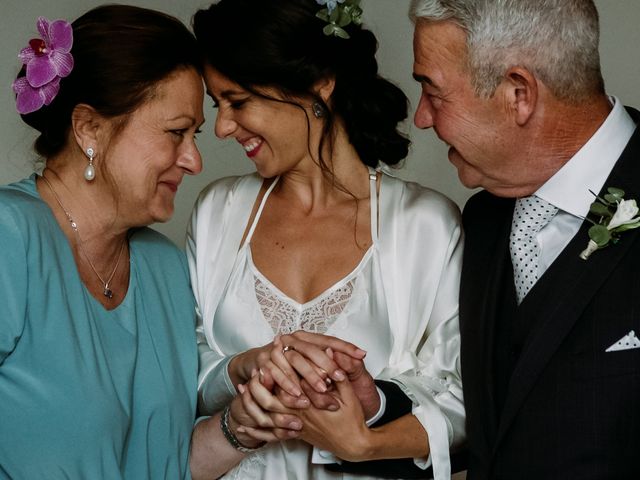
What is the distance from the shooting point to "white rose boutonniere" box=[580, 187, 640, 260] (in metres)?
2.19

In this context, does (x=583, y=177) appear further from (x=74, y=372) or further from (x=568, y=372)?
(x=74, y=372)

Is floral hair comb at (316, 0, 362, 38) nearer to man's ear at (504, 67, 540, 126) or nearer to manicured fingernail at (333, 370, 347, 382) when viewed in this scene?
man's ear at (504, 67, 540, 126)

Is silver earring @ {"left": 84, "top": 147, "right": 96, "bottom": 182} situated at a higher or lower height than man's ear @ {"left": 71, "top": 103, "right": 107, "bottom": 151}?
lower

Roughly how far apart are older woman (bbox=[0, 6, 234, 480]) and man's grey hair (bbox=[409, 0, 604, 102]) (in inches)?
28.3

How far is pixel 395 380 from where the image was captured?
2.61 meters

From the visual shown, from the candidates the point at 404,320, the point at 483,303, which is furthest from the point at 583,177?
the point at 404,320

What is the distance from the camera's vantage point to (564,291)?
2.25 m

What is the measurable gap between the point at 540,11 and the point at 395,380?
0.94 metres

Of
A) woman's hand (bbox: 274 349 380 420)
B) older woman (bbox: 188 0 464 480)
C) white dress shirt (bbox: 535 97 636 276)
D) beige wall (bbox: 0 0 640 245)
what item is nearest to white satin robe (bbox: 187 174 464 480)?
older woman (bbox: 188 0 464 480)

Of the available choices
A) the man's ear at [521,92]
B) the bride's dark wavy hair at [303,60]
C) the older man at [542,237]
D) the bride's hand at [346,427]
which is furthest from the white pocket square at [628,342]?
the bride's dark wavy hair at [303,60]

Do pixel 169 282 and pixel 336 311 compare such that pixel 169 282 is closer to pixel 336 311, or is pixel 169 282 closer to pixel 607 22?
pixel 336 311

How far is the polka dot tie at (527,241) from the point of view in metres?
2.41

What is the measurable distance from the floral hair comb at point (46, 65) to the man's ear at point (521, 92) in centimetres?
99

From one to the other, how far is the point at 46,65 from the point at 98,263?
0.48 m
